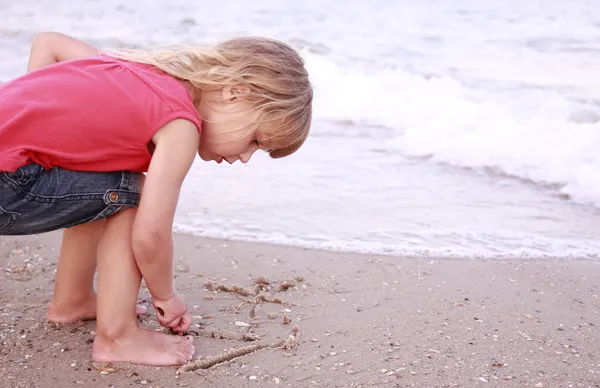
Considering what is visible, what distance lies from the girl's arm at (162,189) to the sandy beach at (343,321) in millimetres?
409

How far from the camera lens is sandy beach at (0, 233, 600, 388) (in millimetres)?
2266

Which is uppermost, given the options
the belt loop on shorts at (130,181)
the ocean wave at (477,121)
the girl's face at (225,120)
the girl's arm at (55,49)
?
the girl's arm at (55,49)

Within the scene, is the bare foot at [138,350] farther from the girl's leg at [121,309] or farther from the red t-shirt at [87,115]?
the red t-shirt at [87,115]

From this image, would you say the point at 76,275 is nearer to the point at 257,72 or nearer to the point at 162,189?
the point at 162,189

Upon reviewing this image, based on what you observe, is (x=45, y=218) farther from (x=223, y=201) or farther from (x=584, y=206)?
(x=584, y=206)

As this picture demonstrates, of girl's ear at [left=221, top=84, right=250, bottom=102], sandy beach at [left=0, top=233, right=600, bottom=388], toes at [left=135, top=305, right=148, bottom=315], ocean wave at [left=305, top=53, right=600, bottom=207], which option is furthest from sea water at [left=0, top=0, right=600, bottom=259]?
girl's ear at [left=221, top=84, right=250, bottom=102]

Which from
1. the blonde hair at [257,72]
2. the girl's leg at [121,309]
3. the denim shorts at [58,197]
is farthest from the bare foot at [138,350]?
the blonde hair at [257,72]

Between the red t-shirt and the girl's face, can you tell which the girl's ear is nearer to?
the girl's face

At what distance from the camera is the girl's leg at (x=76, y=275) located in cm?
248

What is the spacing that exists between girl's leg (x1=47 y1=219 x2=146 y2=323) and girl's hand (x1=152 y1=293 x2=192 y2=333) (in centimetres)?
34

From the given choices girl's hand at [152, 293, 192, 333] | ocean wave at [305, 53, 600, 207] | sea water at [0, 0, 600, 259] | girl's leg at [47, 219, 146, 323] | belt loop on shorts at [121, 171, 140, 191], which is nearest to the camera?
belt loop on shorts at [121, 171, 140, 191]

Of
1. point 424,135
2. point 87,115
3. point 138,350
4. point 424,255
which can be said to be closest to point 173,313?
point 138,350

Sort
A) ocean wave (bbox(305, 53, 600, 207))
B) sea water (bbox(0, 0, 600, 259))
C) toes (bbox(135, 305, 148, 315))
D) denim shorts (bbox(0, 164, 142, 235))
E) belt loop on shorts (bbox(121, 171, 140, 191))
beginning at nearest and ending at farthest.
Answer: denim shorts (bbox(0, 164, 142, 235)) < belt loop on shorts (bbox(121, 171, 140, 191)) < toes (bbox(135, 305, 148, 315)) < sea water (bbox(0, 0, 600, 259)) < ocean wave (bbox(305, 53, 600, 207))

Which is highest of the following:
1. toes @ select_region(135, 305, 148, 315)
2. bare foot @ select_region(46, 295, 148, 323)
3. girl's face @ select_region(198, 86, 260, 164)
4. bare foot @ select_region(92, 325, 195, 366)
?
girl's face @ select_region(198, 86, 260, 164)
